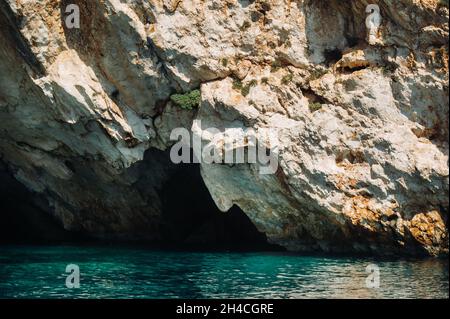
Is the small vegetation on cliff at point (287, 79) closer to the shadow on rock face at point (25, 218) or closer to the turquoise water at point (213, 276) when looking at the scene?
the turquoise water at point (213, 276)

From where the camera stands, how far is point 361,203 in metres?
30.0

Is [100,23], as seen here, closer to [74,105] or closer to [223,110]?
[74,105]

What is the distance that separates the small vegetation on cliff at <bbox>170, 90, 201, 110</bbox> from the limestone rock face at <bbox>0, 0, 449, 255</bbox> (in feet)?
1.16

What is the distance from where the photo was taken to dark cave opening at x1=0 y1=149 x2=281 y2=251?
38562 mm

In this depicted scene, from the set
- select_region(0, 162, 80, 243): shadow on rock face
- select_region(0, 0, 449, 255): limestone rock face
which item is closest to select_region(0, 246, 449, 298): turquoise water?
select_region(0, 0, 449, 255): limestone rock face

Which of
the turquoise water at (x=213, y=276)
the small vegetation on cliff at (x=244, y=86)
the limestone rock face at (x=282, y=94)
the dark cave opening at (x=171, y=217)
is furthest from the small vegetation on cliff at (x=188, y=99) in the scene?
the turquoise water at (x=213, y=276)

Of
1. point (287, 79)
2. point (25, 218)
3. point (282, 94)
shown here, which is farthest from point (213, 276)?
point (25, 218)

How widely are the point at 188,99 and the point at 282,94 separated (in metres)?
4.19

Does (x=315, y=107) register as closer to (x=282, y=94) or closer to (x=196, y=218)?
(x=282, y=94)

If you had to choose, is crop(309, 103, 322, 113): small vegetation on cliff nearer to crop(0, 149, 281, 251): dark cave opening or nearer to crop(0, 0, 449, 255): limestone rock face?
crop(0, 0, 449, 255): limestone rock face

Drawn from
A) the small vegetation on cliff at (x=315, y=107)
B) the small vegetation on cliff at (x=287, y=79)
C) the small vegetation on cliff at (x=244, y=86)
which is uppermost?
the small vegetation on cliff at (x=287, y=79)

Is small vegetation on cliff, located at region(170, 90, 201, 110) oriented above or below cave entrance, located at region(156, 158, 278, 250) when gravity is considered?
above

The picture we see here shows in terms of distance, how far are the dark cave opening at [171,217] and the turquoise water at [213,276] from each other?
5.61 meters

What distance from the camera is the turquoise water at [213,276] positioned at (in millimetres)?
23234
